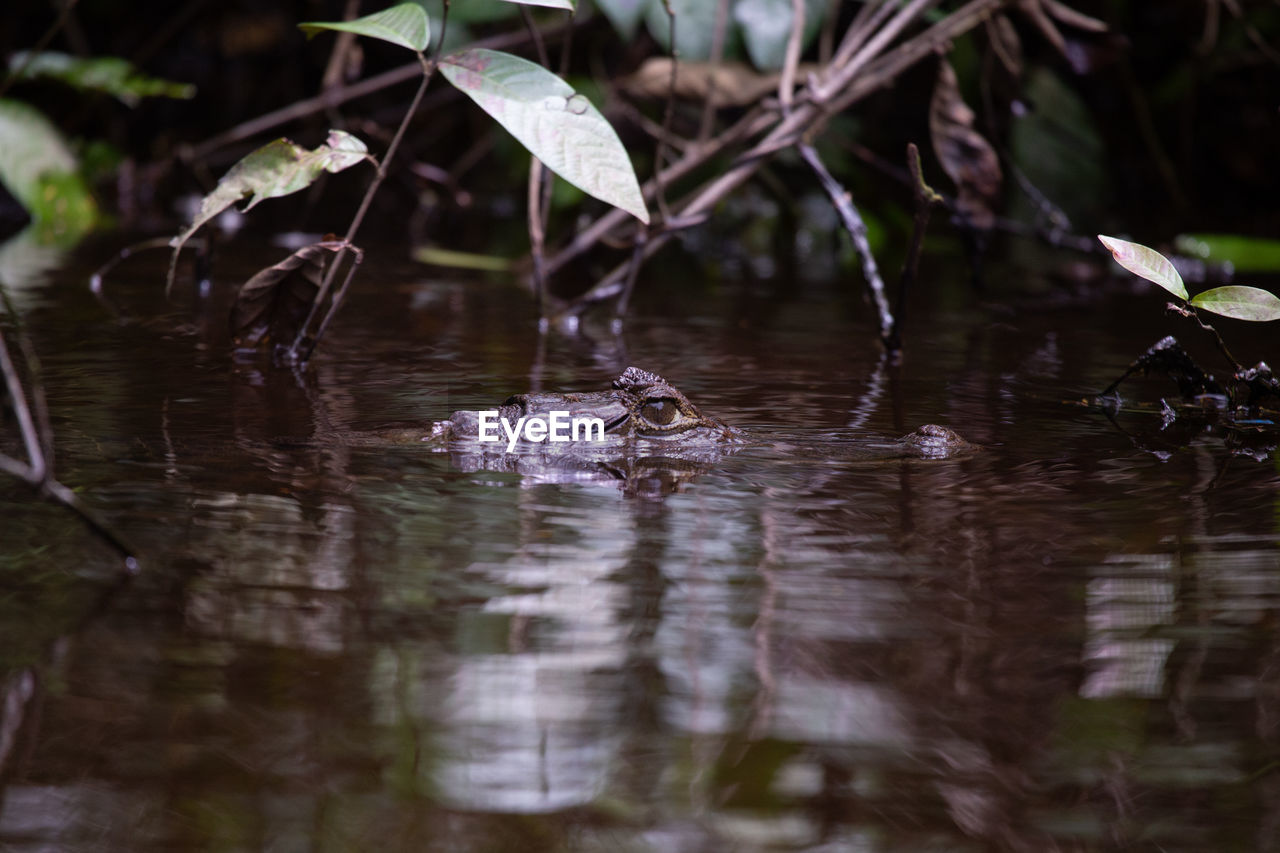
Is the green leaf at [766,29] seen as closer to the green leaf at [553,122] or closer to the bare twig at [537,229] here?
the bare twig at [537,229]

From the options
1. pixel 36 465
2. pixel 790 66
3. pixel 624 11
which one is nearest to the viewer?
pixel 36 465

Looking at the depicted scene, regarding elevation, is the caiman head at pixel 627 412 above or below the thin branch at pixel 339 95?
below

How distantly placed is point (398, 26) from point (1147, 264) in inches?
53.4

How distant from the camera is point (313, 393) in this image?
8.47 ft

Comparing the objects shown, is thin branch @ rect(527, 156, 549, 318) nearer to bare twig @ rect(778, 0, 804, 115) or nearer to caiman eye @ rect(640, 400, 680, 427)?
bare twig @ rect(778, 0, 804, 115)

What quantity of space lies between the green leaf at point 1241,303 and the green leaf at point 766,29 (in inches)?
85.5

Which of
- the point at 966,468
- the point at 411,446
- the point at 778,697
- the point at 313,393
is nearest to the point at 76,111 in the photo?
the point at 313,393

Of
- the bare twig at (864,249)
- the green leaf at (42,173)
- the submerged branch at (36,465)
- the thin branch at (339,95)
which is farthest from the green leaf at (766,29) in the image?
the submerged branch at (36,465)

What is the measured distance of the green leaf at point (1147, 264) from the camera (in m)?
Result: 2.24

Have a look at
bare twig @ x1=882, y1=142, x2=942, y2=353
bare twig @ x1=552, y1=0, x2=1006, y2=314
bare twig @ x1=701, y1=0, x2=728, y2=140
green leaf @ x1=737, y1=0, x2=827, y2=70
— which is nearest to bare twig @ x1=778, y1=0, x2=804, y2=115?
bare twig @ x1=552, y1=0, x2=1006, y2=314

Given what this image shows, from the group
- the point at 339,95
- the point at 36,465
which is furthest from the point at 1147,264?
the point at 339,95

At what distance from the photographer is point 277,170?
2486 millimetres

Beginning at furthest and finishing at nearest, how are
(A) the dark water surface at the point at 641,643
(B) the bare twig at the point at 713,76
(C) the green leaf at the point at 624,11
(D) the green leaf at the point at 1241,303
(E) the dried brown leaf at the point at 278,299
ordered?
(C) the green leaf at the point at 624,11 → (B) the bare twig at the point at 713,76 → (E) the dried brown leaf at the point at 278,299 → (D) the green leaf at the point at 1241,303 → (A) the dark water surface at the point at 641,643

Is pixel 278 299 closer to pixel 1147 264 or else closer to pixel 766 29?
pixel 1147 264
